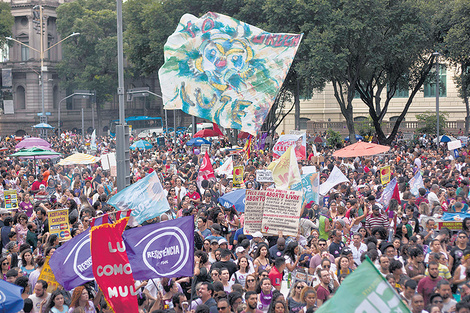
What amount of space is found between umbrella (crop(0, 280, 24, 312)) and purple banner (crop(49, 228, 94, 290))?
697 millimetres

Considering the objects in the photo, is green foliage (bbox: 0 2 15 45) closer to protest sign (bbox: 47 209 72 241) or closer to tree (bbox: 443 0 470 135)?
tree (bbox: 443 0 470 135)

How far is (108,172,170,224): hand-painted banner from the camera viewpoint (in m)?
12.3

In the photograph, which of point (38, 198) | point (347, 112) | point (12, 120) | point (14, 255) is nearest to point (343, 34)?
point (347, 112)

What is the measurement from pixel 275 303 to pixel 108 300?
1.98 meters

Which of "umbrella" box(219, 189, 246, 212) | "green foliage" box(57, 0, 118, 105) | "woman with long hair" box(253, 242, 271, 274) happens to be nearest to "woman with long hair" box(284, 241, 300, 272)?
"woman with long hair" box(253, 242, 271, 274)

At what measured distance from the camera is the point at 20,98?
75438mm

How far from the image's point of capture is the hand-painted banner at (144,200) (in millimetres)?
12289

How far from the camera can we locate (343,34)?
34.8 m

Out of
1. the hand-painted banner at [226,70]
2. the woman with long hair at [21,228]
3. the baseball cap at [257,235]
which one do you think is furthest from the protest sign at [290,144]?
the woman with long hair at [21,228]

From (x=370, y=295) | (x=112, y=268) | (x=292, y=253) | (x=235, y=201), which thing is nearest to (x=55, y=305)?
(x=112, y=268)

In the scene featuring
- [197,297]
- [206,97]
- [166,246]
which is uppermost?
[206,97]

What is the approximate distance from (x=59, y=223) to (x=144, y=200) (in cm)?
162

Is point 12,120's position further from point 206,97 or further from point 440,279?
point 440,279

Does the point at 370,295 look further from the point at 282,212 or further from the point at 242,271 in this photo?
the point at 282,212
